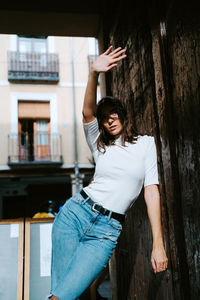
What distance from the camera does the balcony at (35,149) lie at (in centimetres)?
1149

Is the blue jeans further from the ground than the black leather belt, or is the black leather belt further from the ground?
the black leather belt

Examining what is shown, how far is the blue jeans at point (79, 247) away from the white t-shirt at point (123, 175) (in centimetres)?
9

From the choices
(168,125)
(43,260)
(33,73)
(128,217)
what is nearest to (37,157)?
(33,73)

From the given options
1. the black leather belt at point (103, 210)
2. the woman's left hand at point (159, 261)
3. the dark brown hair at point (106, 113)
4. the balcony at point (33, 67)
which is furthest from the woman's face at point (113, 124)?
the balcony at point (33, 67)

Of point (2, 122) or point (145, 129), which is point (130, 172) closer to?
point (145, 129)

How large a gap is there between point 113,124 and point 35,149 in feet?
33.2

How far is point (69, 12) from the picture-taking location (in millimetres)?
3463

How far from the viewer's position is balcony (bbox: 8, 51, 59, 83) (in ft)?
39.7

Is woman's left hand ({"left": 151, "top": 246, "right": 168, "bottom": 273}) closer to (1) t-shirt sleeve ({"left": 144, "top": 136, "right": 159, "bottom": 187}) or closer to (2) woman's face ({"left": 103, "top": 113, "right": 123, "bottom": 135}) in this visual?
(1) t-shirt sleeve ({"left": 144, "top": 136, "right": 159, "bottom": 187})

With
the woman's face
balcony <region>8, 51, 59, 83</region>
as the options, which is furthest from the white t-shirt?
balcony <region>8, 51, 59, 83</region>

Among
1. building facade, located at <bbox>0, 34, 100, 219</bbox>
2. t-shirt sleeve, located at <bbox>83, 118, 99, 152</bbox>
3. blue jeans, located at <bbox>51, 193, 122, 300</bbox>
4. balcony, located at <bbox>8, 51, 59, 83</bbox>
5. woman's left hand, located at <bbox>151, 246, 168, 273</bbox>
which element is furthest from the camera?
balcony, located at <bbox>8, 51, 59, 83</bbox>

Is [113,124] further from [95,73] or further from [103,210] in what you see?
[103,210]

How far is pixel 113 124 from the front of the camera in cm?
195

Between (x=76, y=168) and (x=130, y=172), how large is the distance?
1005 centimetres
